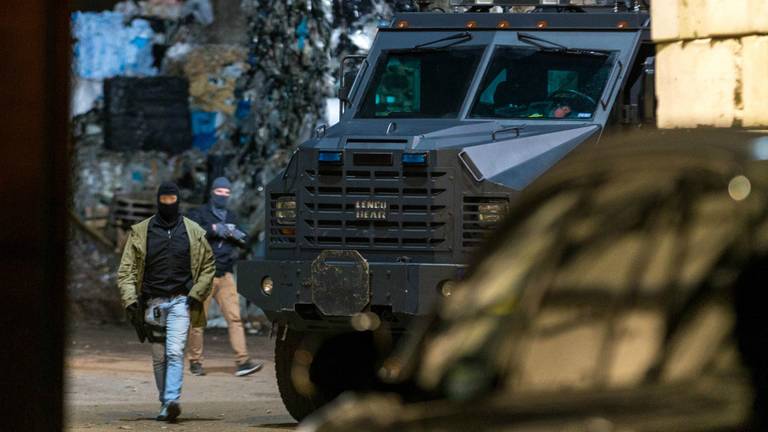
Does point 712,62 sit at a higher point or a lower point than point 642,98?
higher

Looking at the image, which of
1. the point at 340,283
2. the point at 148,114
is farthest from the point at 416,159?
the point at 148,114

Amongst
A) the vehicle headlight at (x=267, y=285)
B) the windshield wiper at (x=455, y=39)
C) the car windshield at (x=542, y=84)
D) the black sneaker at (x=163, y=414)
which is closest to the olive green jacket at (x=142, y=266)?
the black sneaker at (x=163, y=414)

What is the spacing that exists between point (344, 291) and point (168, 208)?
2332 millimetres

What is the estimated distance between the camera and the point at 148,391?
15.8m

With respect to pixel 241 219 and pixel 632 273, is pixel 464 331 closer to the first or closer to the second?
pixel 632 273

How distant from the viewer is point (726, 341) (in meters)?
4.17

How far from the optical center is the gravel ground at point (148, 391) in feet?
43.4

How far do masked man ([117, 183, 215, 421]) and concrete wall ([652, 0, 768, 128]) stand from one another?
3612 mm

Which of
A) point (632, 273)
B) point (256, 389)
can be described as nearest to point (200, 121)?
point (256, 389)

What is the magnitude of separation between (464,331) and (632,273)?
55 centimetres

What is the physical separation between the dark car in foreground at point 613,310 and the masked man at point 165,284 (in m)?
8.79

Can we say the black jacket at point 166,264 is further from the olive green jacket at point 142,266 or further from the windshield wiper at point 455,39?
the windshield wiper at point 455,39

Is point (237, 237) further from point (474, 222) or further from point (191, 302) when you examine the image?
point (474, 222)

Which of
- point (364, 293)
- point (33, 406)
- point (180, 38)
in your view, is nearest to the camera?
point (33, 406)
